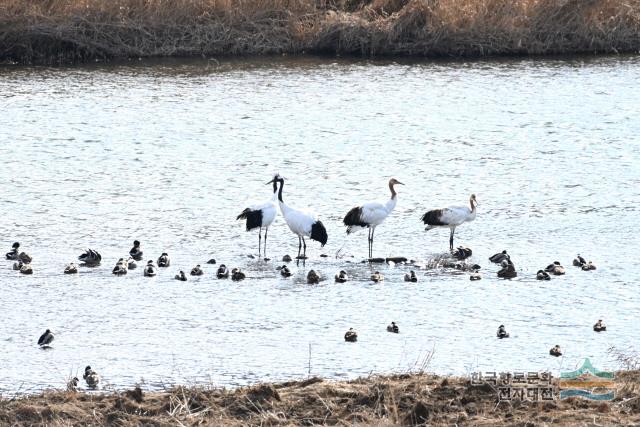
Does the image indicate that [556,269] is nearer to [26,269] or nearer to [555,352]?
[555,352]

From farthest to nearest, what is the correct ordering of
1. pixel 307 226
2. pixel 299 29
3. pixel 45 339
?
pixel 299 29 < pixel 307 226 < pixel 45 339

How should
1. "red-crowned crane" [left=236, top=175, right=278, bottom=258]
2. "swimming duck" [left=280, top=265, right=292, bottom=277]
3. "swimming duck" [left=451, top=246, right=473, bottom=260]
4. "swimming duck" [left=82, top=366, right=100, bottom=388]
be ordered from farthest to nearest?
"red-crowned crane" [left=236, top=175, right=278, bottom=258], "swimming duck" [left=451, top=246, right=473, bottom=260], "swimming duck" [left=280, top=265, right=292, bottom=277], "swimming duck" [left=82, top=366, right=100, bottom=388]

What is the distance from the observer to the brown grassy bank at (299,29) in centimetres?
3005

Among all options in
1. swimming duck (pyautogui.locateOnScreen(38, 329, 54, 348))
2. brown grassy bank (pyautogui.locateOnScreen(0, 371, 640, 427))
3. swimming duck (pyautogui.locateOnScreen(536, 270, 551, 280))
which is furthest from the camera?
swimming duck (pyautogui.locateOnScreen(536, 270, 551, 280))

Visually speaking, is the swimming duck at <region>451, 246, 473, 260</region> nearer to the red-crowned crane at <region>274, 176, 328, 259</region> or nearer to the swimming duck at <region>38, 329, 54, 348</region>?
the red-crowned crane at <region>274, 176, 328, 259</region>

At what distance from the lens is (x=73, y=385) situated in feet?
32.2

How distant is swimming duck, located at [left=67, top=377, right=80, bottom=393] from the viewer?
9390 millimetres

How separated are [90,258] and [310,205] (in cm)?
434

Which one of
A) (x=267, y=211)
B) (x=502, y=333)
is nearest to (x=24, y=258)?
(x=267, y=211)

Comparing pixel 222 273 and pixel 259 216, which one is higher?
pixel 259 216

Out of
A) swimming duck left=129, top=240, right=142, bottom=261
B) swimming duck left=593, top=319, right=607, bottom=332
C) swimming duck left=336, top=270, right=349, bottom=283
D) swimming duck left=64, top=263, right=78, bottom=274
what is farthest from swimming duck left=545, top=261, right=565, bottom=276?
swimming duck left=64, top=263, right=78, bottom=274

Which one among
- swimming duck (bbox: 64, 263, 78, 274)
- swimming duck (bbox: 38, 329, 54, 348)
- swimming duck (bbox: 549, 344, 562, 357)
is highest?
swimming duck (bbox: 549, 344, 562, 357)

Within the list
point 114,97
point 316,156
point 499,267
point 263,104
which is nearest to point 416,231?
point 499,267

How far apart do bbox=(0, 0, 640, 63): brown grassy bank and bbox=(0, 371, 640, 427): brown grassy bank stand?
21995 mm
